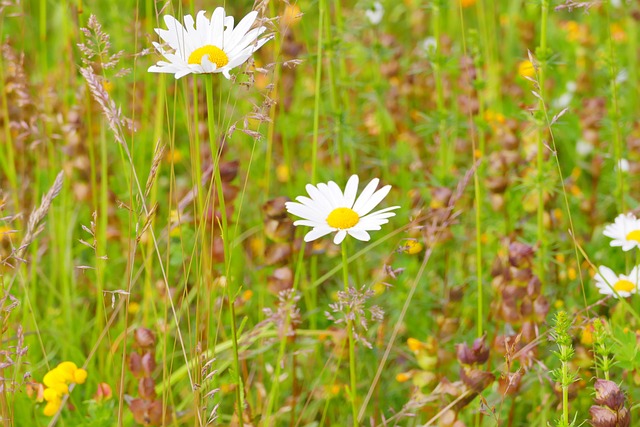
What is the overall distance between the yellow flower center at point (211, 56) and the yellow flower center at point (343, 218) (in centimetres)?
30

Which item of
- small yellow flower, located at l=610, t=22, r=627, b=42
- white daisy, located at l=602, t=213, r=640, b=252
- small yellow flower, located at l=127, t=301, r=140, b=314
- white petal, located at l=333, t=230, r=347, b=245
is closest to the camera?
white petal, located at l=333, t=230, r=347, b=245

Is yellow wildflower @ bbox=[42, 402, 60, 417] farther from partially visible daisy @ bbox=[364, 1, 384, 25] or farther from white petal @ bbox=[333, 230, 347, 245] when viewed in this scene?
partially visible daisy @ bbox=[364, 1, 384, 25]

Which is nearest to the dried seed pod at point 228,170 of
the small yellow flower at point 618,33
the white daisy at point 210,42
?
the white daisy at point 210,42

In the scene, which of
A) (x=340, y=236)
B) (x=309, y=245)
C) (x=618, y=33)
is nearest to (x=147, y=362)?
(x=309, y=245)

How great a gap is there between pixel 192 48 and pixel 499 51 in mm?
2315

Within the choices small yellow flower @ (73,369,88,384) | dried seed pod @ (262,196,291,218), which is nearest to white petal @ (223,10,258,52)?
dried seed pod @ (262,196,291,218)

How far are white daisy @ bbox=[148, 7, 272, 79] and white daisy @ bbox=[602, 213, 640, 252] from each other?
32.8 inches

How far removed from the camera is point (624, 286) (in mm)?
1645

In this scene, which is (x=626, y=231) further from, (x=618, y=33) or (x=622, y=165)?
(x=618, y=33)

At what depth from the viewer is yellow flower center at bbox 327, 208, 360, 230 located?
130 cm

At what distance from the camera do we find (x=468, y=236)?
227 cm

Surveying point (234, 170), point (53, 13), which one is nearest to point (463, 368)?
point (234, 170)

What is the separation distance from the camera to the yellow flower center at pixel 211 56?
1.26m

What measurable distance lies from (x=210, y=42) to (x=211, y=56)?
2.9 inches
